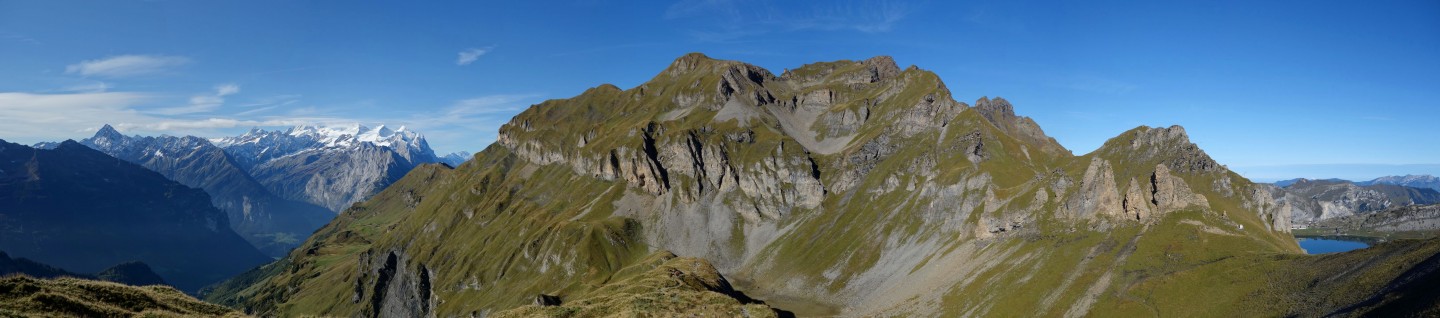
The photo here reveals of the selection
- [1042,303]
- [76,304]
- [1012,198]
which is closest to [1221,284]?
[1042,303]

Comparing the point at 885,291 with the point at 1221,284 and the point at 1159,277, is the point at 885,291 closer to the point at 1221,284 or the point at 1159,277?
the point at 1159,277

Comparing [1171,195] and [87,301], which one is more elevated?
[1171,195]

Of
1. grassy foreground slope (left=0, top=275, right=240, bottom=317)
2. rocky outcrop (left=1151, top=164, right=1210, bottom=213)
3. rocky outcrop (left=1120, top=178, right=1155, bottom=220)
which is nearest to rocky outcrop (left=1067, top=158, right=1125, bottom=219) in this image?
rocky outcrop (left=1120, top=178, right=1155, bottom=220)

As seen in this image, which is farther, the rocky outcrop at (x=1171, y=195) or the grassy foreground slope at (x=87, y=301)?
the rocky outcrop at (x=1171, y=195)

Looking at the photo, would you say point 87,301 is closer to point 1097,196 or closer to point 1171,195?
point 1171,195

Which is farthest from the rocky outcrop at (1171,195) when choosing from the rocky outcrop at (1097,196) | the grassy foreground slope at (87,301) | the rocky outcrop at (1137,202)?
the grassy foreground slope at (87,301)

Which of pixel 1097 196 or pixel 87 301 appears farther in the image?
pixel 1097 196

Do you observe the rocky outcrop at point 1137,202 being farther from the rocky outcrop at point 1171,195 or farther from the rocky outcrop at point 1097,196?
the rocky outcrop at point 1097,196

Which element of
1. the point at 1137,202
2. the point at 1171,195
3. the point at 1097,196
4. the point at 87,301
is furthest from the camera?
the point at 1097,196

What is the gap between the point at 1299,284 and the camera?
9300 cm

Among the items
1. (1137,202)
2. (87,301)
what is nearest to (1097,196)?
(1137,202)

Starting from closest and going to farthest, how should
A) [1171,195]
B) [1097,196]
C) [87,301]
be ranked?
[87,301] → [1171,195] → [1097,196]

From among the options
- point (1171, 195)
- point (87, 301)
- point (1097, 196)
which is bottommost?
point (87, 301)

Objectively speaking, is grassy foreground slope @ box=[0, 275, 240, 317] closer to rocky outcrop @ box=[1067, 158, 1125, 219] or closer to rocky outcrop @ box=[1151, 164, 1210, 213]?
rocky outcrop @ box=[1067, 158, 1125, 219]
